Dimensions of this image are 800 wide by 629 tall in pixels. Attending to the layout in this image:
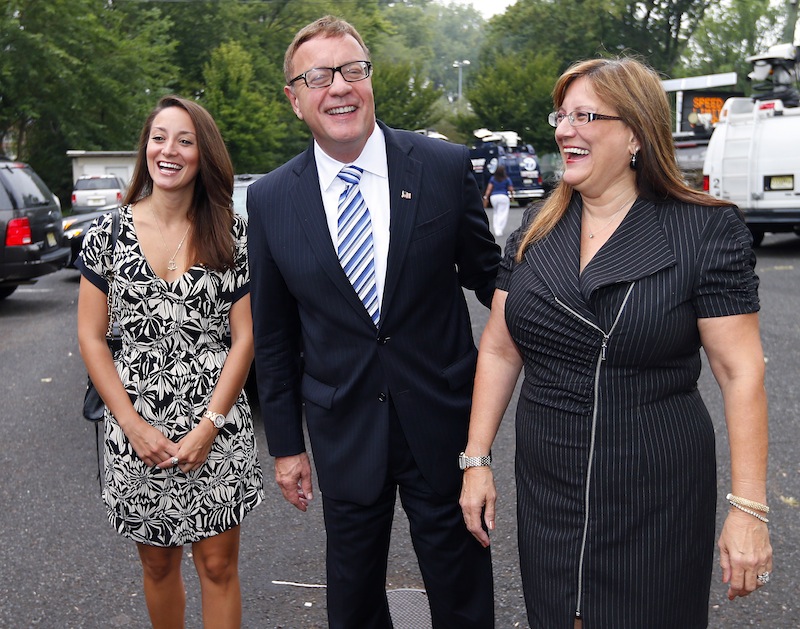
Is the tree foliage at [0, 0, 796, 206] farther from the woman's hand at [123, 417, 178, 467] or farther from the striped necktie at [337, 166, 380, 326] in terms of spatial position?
the woman's hand at [123, 417, 178, 467]

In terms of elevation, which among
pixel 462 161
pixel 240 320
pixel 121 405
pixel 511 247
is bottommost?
pixel 121 405

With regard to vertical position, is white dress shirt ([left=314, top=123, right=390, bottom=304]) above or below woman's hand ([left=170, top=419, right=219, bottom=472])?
above

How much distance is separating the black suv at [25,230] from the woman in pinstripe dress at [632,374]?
10443mm

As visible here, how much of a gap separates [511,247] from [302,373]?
36.9 inches

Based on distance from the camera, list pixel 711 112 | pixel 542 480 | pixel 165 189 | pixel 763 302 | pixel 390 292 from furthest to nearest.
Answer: pixel 711 112
pixel 763 302
pixel 165 189
pixel 390 292
pixel 542 480

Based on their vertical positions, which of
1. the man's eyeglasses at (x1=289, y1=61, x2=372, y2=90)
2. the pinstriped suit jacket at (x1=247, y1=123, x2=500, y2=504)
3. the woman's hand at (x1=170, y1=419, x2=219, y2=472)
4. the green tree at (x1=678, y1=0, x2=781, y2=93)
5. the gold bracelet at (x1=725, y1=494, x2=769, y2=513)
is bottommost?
the woman's hand at (x1=170, y1=419, x2=219, y2=472)

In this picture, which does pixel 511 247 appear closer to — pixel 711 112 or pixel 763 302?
pixel 763 302

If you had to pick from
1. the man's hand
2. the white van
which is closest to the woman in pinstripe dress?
the man's hand

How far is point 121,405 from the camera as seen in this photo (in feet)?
10.2

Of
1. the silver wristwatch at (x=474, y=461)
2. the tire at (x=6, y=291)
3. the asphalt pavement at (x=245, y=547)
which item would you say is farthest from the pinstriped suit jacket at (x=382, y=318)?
the tire at (x=6, y=291)

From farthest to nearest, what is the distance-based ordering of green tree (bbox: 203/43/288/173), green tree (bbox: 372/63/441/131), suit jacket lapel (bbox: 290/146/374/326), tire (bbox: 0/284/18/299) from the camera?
green tree (bbox: 372/63/441/131) < green tree (bbox: 203/43/288/173) < tire (bbox: 0/284/18/299) < suit jacket lapel (bbox: 290/146/374/326)

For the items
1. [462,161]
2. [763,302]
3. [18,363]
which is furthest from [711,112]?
[462,161]

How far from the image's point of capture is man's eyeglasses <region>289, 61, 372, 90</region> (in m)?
2.78

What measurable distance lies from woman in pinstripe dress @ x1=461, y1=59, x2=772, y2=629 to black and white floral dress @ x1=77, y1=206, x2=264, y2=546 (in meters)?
1.13
